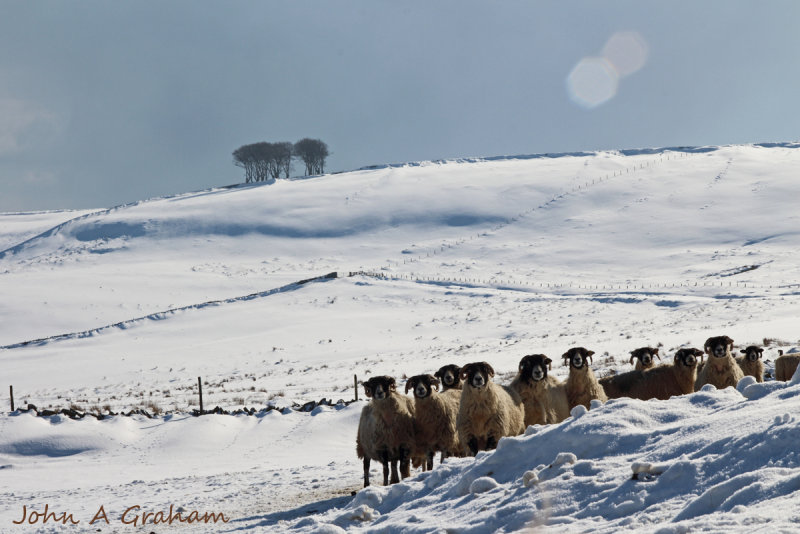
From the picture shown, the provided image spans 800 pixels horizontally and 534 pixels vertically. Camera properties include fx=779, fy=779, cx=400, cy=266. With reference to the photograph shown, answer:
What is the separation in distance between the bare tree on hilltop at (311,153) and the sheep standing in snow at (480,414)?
11337 centimetres

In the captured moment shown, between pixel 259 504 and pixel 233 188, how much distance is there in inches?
3958

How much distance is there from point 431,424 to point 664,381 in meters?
4.08

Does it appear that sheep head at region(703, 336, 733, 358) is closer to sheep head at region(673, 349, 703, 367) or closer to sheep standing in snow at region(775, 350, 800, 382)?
sheep head at region(673, 349, 703, 367)

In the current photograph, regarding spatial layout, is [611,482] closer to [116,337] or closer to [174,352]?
[174,352]

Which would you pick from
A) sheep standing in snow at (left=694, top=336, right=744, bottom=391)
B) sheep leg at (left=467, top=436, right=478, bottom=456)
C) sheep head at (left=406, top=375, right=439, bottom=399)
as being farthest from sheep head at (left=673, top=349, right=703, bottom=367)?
sheep head at (left=406, top=375, right=439, bottom=399)

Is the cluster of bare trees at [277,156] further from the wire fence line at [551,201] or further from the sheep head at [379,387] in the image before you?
the sheep head at [379,387]

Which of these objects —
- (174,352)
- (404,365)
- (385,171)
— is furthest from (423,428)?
(385,171)

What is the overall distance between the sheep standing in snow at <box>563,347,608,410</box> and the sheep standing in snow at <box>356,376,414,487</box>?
2583 millimetres

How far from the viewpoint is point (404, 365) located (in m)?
30.3

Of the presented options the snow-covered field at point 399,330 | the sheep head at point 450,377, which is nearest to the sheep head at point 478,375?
the sheep head at point 450,377

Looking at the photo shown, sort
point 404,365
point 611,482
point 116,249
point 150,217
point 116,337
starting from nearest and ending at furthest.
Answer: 1. point 611,482
2. point 404,365
3. point 116,337
4. point 116,249
5. point 150,217

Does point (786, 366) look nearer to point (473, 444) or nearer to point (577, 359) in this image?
point (577, 359)

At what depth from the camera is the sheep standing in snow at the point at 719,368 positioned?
481 inches

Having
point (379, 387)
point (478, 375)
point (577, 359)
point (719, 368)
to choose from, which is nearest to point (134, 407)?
point (379, 387)
